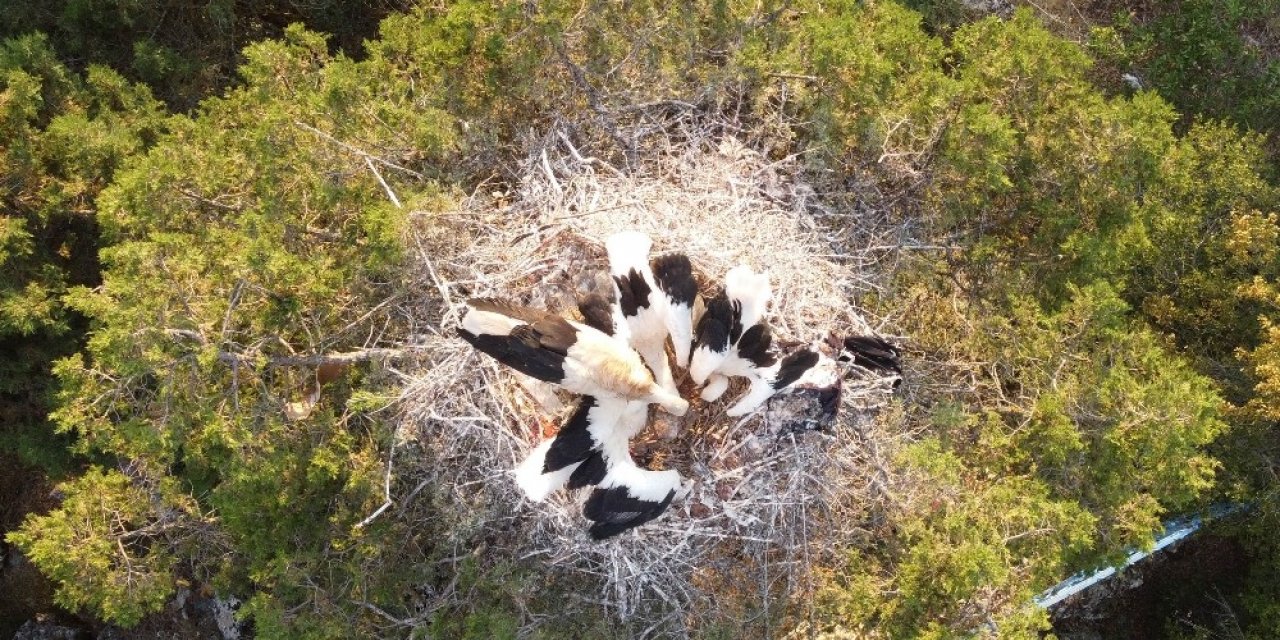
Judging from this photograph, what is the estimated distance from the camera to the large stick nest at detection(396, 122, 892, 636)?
15.5 feet

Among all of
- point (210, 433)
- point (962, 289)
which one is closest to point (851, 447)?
point (962, 289)

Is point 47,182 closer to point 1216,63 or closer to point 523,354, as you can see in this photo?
point 523,354

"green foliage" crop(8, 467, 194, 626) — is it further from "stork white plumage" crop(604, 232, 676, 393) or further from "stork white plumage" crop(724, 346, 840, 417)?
"stork white plumage" crop(724, 346, 840, 417)

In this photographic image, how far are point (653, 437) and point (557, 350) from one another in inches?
43.1

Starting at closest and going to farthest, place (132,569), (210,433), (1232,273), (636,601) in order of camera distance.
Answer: (210,433) < (636,601) < (132,569) < (1232,273)

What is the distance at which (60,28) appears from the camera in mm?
6363

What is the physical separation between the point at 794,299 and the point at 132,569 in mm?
4234

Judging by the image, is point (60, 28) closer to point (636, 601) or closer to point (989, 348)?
point (636, 601)

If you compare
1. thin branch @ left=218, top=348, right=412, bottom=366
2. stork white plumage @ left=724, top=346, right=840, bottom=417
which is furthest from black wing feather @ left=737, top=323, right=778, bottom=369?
thin branch @ left=218, top=348, right=412, bottom=366

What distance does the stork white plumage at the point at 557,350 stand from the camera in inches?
157

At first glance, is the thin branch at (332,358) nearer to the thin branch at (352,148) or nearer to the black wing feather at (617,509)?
the thin branch at (352,148)

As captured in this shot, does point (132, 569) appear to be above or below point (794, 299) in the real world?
below

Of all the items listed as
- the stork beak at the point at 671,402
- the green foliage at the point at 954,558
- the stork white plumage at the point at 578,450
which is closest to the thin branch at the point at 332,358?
the stork white plumage at the point at 578,450

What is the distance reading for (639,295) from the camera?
170 inches
